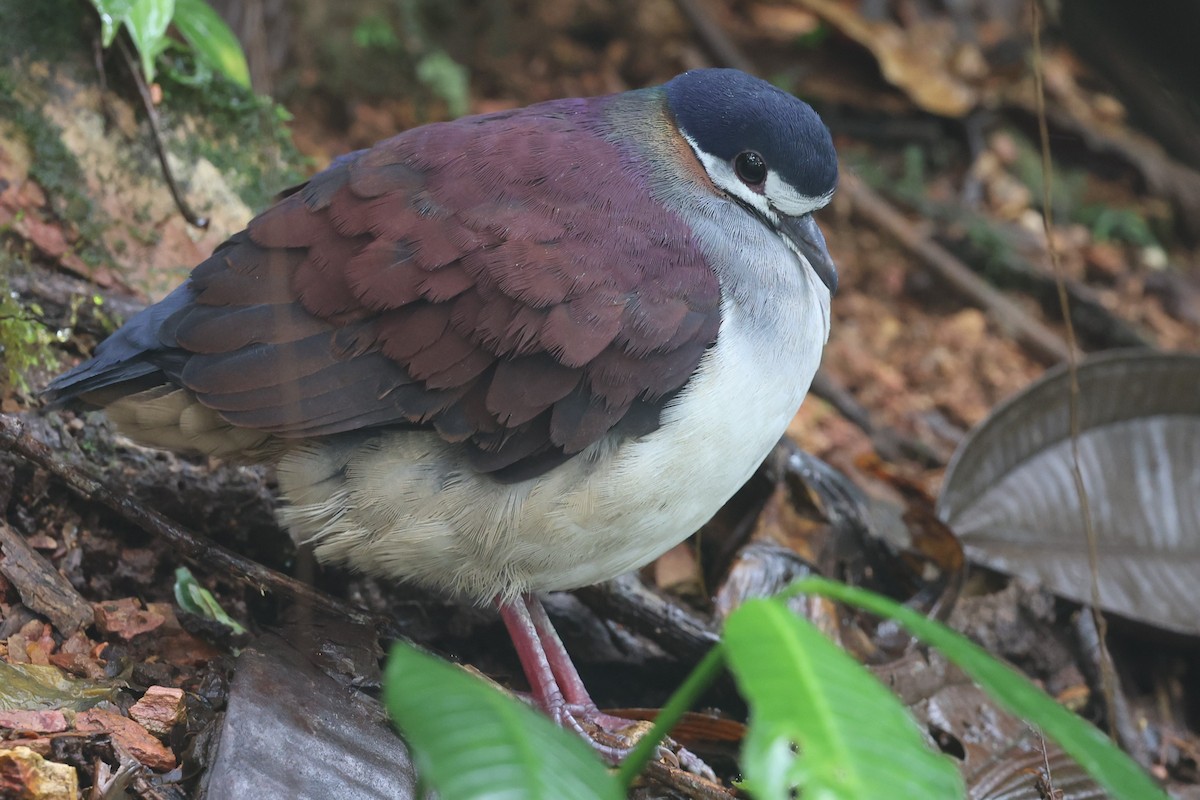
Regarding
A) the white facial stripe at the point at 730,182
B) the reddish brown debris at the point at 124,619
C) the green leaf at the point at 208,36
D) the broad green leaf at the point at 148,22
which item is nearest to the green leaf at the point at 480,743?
the reddish brown debris at the point at 124,619

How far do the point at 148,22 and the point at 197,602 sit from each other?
179cm

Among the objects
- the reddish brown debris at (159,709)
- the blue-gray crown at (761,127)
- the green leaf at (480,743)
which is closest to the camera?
the green leaf at (480,743)

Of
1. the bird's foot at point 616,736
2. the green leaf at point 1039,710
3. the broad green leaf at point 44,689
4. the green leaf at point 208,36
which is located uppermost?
the green leaf at point 208,36

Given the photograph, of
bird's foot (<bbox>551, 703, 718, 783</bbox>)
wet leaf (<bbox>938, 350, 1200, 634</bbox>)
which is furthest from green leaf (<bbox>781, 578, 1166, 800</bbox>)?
wet leaf (<bbox>938, 350, 1200, 634</bbox>)

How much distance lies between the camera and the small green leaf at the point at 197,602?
3.04 meters

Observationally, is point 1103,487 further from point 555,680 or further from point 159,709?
point 159,709

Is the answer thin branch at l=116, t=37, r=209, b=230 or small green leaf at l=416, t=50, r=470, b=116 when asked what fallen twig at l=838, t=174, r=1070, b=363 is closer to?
small green leaf at l=416, t=50, r=470, b=116

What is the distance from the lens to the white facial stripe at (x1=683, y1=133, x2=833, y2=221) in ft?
10.6

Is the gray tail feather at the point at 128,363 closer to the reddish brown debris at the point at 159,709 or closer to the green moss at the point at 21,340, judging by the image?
the green moss at the point at 21,340

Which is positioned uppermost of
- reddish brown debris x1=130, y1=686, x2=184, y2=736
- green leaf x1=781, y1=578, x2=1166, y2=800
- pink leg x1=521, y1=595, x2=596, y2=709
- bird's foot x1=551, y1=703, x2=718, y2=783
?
green leaf x1=781, y1=578, x2=1166, y2=800

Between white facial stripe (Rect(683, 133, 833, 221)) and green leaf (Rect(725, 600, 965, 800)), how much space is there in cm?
195

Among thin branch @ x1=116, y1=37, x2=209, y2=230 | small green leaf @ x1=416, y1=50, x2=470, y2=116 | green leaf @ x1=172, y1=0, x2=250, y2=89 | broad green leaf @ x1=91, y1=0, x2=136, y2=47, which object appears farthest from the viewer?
small green leaf @ x1=416, y1=50, x2=470, y2=116

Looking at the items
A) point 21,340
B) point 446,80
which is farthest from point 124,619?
point 446,80

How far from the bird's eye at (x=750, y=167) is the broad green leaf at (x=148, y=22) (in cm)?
182
